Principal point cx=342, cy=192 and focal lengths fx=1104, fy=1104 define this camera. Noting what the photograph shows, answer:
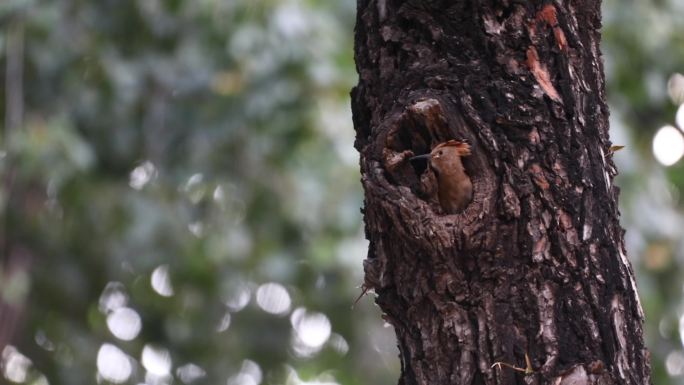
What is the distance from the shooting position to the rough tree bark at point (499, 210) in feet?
5.05

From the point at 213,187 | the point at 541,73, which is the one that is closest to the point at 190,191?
the point at 213,187

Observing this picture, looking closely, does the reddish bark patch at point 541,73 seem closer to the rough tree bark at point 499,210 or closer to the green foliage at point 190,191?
the rough tree bark at point 499,210

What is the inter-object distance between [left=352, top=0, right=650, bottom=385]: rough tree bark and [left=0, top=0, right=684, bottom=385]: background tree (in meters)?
2.28

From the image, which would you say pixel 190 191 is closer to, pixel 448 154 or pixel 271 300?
pixel 271 300

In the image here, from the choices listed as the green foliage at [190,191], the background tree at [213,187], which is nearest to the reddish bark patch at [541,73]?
the background tree at [213,187]

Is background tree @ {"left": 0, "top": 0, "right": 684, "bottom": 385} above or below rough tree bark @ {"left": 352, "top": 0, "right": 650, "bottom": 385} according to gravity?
above

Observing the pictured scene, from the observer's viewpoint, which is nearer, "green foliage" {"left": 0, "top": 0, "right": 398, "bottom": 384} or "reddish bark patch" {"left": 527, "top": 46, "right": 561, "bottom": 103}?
"reddish bark patch" {"left": 527, "top": 46, "right": 561, "bottom": 103}

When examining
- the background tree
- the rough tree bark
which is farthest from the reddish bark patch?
the background tree

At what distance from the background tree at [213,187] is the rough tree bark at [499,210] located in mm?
2277

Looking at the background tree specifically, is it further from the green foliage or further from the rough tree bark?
the rough tree bark

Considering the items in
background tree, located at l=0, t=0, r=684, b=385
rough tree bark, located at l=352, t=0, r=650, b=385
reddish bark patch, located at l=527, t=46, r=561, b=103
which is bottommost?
rough tree bark, located at l=352, t=0, r=650, b=385

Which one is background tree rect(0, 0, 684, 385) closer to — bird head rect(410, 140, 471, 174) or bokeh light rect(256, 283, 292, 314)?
bokeh light rect(256, 283, 292, 314)

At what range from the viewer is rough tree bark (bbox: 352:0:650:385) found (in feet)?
5.05

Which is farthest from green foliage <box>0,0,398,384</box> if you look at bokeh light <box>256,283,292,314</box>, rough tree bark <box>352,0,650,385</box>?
rough tree bark <box>352,0,650,385</box>
